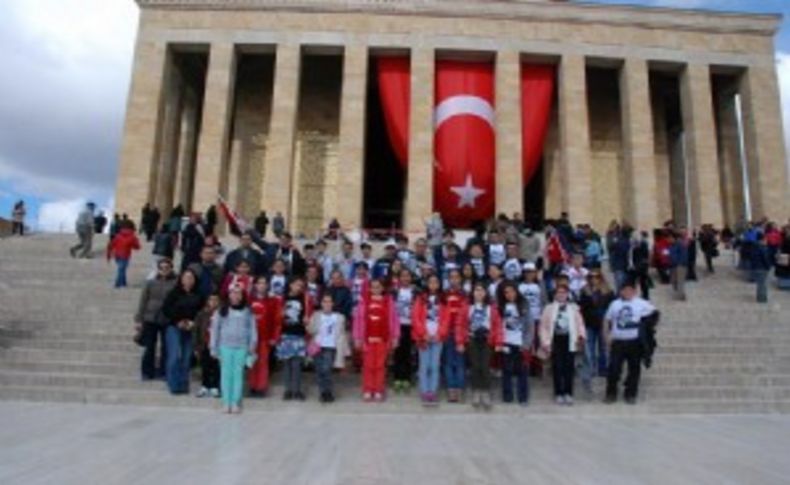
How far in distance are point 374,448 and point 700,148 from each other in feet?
75.2

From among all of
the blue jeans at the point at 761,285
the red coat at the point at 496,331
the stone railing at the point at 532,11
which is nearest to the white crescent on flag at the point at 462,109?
the stone railing at the point at 532,11

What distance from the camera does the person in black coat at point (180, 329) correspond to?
26.4 feet

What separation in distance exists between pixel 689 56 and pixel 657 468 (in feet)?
79.3

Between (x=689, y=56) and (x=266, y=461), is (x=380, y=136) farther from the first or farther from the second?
(x=266, y=461)

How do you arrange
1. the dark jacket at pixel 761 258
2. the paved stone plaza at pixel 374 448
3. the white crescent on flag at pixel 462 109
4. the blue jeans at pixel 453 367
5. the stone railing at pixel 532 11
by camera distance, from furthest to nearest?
the stone railing at pixel 532 11, the white crescent on flag at pixel 462 109, the dark jacket at pixel 761 258, the blue jeans at pixel 453 367, the paved stone plaza at pixel 374 448

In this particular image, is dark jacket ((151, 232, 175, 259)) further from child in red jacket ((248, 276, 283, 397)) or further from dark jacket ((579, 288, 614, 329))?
dark jacket ((579, 288, 614, 329))

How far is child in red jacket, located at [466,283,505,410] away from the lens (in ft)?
26.4

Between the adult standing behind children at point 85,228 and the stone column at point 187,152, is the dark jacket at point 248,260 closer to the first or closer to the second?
the adult standing behind children at point 85,228

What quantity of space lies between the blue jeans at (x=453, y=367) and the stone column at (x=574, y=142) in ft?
54.7

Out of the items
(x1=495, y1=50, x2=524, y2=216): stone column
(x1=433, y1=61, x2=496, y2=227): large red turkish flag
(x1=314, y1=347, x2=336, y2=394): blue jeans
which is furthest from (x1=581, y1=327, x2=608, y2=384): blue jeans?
(x1=495, y1=50, x2=524, y2=216): stone column

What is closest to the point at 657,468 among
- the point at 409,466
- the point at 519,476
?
the point at 519,476

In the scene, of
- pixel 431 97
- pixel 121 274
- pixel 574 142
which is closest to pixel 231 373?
pixel 121 274

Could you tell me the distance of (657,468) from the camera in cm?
501

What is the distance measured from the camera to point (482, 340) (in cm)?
809
